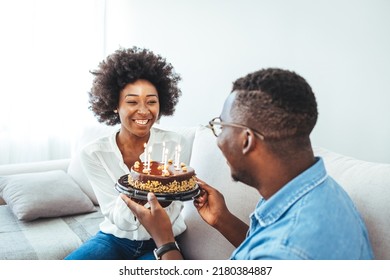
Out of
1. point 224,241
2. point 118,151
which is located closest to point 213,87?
point 118,151

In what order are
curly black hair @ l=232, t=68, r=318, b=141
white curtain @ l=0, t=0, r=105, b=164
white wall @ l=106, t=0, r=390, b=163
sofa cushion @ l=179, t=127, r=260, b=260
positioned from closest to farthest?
curly black hair @ l=232, t=68, r=318, b=141 < sofa cushion @ l=179, t=127, r=260, b=260 < white wall @ l=106, t=0, r=390, b=163 < white curtain @ l=0, t=0, r=105, b=164

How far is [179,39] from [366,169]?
2.06 m

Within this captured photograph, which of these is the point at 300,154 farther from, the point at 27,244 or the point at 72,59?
the point at 72,59

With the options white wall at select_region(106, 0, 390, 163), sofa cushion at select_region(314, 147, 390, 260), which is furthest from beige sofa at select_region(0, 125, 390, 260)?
white wall at select_region(106, 0, 390, 163)

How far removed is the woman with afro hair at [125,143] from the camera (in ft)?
5.94

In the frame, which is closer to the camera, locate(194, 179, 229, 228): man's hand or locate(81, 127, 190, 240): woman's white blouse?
locate(194, 179, 229, 228): man's hand

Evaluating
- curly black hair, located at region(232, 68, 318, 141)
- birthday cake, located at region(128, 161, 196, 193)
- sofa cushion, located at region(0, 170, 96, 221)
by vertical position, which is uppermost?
curly black hair, located at region(232, 68, 318, 141)

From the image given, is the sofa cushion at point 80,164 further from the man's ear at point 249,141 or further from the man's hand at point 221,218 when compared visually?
the man's ear at point 249,141

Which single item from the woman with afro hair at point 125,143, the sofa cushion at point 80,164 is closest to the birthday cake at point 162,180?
the woman with afro hair at point 125,143

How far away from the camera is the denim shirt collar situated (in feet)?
3.30

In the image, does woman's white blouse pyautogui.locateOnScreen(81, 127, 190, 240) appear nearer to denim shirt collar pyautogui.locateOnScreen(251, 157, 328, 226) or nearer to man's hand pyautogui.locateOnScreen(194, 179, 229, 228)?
man's hand pyautogui.locateOnScreen(194, 179, 229, 228)

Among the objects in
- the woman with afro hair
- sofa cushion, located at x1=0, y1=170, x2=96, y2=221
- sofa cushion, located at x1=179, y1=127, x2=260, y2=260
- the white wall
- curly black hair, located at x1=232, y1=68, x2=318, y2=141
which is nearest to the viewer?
curly black hair, located at x1=232, y1=68, x2=318, y2=141

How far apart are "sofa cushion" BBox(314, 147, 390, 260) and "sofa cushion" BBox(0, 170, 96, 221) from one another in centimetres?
173

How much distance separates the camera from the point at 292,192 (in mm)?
1014
